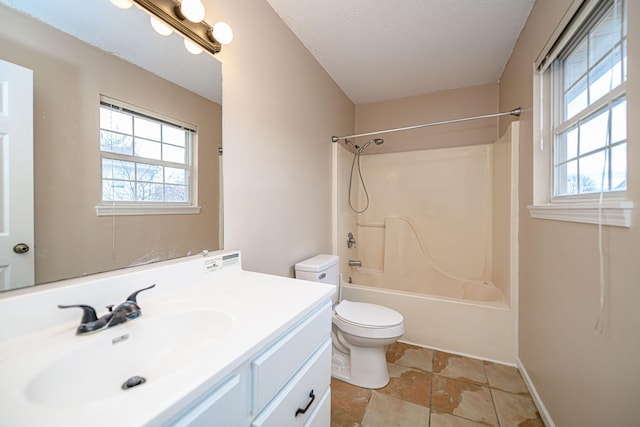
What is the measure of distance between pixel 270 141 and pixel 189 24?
656mm

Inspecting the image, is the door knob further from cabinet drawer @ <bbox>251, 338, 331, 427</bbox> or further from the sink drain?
cabinet drawer @ <bbox>251, 338, 331, 427</bbox>

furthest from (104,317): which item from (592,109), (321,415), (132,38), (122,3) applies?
(592,109)

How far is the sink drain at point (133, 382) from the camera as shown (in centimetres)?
63

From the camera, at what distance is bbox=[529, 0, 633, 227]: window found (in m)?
0.89

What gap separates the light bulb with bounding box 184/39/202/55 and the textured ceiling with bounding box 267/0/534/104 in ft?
2.47

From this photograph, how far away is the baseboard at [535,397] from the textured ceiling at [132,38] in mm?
2317

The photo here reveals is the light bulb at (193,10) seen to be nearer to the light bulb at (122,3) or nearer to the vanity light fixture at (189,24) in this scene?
the vanity light fixture at (189,24)

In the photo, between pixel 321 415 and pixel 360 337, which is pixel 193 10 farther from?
pixel 360 337

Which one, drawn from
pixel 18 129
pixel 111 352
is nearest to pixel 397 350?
pixel 111 352

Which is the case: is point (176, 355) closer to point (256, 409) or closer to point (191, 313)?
point (191, 313)

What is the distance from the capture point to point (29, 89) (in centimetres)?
67

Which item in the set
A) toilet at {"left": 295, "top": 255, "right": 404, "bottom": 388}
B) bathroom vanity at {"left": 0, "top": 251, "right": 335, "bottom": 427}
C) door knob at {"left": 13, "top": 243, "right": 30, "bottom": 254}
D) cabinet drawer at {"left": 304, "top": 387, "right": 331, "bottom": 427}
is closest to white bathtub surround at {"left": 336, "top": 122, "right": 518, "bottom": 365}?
toilet at {"left": 295, "top": 255, "right": 404, "bottom": 388}

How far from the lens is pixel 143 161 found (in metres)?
0.91

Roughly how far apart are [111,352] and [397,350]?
193 cm
